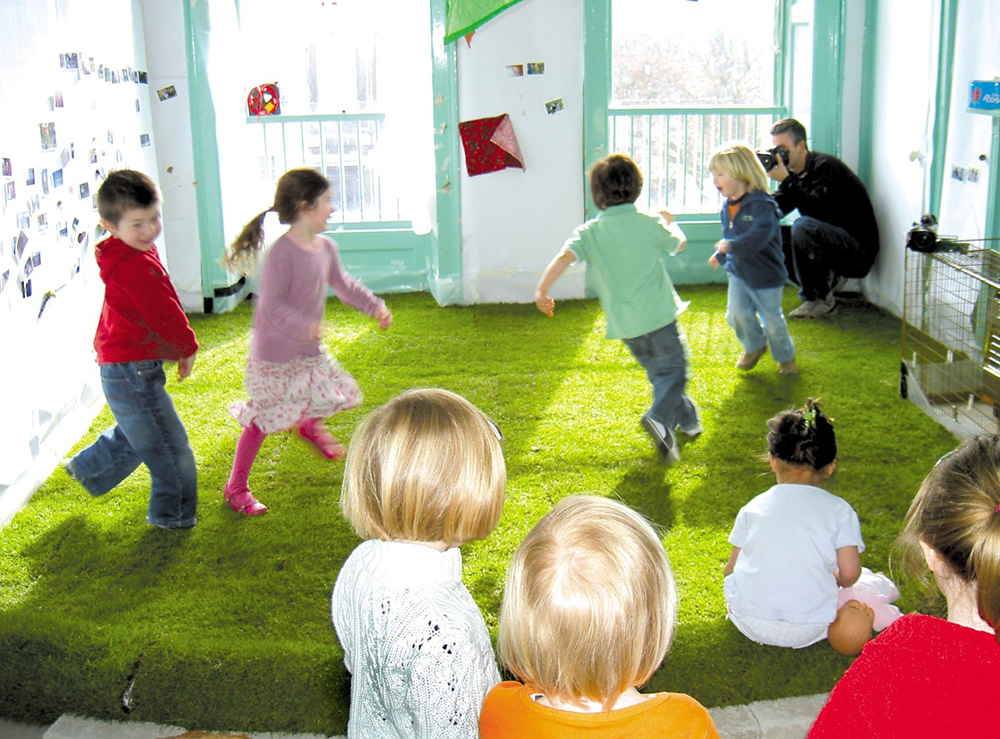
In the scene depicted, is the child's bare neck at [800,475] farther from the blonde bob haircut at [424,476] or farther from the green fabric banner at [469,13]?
the green fabric banner at [469,13]

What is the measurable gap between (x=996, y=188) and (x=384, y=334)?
3.03 metres

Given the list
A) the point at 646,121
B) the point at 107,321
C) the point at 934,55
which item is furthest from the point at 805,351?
the point at 107,321

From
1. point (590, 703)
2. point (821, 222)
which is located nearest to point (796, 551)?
point (590, 703)

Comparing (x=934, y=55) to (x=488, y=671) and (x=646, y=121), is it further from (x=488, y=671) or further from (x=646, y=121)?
(x=488, y=671)

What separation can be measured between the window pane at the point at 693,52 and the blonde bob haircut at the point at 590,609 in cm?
539

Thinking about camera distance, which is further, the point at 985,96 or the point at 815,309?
the point at 815,309

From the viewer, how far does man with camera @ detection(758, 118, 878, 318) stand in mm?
5512

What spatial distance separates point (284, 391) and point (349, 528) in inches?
19.7

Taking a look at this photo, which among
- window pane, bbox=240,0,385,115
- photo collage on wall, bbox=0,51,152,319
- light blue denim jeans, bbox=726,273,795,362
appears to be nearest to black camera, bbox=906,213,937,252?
light blue denim jeans, bbox=726,273,795,362

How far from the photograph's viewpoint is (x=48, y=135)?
12.5 feet

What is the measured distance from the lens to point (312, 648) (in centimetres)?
255

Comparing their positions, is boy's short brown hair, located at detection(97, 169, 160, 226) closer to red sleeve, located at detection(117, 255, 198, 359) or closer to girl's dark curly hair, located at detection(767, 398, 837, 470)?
red sleeve, located at detection(117, 255, 198, 359)

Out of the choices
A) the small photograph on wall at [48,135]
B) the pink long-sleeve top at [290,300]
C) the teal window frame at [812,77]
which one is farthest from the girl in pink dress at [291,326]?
the teal window frame at [812,77]

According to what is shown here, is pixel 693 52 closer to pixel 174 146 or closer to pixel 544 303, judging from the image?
pixel 174 146
